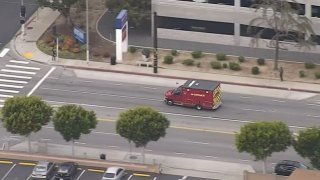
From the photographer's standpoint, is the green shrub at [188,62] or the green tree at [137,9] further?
the green tree at [137,9]

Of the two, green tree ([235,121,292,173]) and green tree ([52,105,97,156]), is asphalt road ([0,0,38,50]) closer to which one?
green tree ([52,105,97,156])

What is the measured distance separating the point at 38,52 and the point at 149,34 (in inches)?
542

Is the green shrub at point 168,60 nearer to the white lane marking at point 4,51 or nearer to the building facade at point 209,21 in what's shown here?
the building facade at point 209,21

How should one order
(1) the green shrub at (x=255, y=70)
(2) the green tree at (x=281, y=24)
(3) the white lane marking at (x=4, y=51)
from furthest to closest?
(3) the white lane marking at (x=4, y=51), (1) the green shrub at (x=255, y=70), (2) the green tree at (x=281, y=24)

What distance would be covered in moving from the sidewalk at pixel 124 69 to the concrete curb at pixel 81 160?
21653 mm

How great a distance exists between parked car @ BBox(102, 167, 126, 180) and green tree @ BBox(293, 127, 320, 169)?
50.4 ft

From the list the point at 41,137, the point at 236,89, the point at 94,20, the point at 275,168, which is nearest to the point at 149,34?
the point at 94,20

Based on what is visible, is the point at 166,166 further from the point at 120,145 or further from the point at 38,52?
the point at 38,52

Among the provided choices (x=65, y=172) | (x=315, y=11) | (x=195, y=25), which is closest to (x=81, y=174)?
(x=65, y=172)

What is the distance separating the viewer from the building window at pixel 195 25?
11069cm

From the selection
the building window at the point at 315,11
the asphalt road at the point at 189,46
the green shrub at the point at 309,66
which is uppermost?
the building window at the point at 315,11

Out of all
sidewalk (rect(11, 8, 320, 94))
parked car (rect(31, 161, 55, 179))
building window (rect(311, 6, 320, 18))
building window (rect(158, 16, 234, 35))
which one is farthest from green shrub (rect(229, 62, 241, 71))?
parked car (rect(31, 161, 55, 179))

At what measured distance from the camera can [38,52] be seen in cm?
10975

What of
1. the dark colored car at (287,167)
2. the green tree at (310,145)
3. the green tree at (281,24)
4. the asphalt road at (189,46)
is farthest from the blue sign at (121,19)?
the green tree at (310,145)
